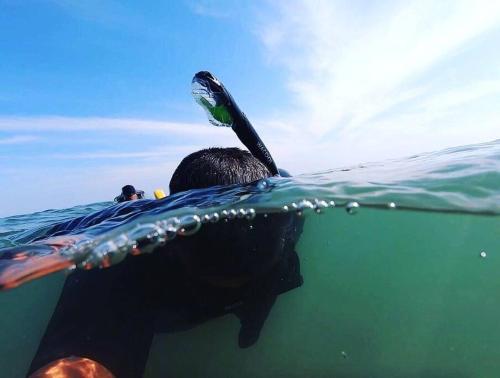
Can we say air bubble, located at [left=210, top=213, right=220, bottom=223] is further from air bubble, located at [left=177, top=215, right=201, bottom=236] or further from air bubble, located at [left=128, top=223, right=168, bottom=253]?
air bubble, located at [left=128, top=223, right=168, bottom=253]

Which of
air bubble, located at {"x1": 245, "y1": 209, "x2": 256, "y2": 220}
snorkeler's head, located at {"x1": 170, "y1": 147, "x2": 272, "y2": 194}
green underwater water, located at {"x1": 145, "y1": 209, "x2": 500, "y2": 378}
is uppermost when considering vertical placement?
snorkeler's head, located at {"x1": 170, "y1": 147, "x2": 272, "y2": 194}

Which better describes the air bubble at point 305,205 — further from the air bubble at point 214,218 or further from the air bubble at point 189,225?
the air bubble at point 189,225

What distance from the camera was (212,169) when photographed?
3.87 m

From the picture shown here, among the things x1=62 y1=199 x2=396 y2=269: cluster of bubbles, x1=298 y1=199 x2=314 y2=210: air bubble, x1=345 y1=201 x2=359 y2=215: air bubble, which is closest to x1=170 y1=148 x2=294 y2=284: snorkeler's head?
x1=62 y1=199 x2=396 y2=269: cluster of bubbles

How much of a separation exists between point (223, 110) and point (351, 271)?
6.63 meters

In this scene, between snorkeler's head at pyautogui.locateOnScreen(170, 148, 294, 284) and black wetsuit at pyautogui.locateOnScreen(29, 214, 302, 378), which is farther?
snorkeler's head at pyautogui.locateOnScreen(170, 148, 294, 284)

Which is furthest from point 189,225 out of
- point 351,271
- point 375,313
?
point 351,271

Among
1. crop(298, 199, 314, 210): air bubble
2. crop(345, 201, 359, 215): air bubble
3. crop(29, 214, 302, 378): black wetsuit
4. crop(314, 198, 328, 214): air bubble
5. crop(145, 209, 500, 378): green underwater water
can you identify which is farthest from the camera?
crop(145, 209, 500, 378): green underwater water

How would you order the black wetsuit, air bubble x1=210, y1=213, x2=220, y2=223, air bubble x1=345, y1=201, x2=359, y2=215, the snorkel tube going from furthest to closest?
air bubble x1=345, y1=201, x2=359, y2=215 → air bubble x1=210, y1=213, x2=220, y2=223 → the snorkel tube → the black wetsuit

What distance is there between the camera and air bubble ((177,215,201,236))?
11.9 ft

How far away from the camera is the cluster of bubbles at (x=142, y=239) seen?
3.40m

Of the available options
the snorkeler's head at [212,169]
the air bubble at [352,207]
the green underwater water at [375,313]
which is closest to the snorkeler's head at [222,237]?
the snorkeler's head at [212,169]

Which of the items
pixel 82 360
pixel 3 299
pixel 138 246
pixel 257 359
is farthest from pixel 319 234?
pixel 3 299

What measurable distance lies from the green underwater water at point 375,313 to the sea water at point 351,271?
0.03 metres
